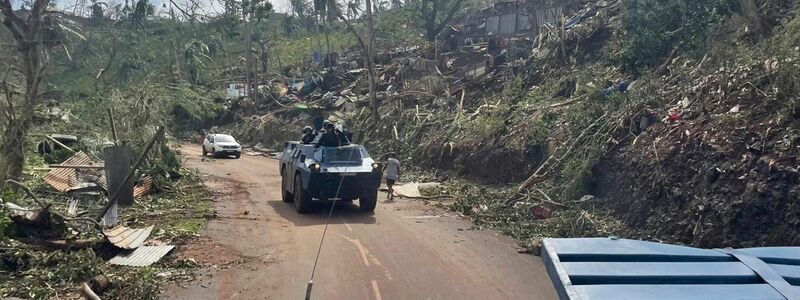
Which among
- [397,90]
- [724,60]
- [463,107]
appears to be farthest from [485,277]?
[397,90]

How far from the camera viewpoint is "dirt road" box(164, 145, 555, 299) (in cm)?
878

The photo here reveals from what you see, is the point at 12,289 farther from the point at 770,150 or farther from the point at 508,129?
the point at 508,129

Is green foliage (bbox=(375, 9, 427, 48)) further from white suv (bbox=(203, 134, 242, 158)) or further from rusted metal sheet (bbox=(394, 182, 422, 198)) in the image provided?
rusted metal sheet (bbox=(394, 182, 422, 198))

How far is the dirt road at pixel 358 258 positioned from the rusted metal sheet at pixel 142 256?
404mm

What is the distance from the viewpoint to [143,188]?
1717 centimetres

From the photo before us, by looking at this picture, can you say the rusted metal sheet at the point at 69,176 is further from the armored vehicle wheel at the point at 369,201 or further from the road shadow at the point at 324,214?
the armored vehicle wheel at the point at 369,201

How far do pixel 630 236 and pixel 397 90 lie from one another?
23687 millimetres

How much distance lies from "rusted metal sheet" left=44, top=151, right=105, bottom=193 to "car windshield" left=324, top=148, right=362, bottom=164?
18.7 feet

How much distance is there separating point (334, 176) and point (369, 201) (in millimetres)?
1128

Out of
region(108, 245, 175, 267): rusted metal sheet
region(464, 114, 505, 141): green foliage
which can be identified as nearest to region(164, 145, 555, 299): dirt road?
region(108, 245, 175, 267): rusted metal sheet

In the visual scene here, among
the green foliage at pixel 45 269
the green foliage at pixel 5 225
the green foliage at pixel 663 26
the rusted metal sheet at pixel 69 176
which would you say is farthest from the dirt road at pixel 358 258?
the green foliage at pixel 663 26

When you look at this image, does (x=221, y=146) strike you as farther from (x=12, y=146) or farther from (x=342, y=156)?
(x=12, y=146)

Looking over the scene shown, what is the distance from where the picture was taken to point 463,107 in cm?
2619

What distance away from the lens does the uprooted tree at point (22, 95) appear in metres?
12.4
